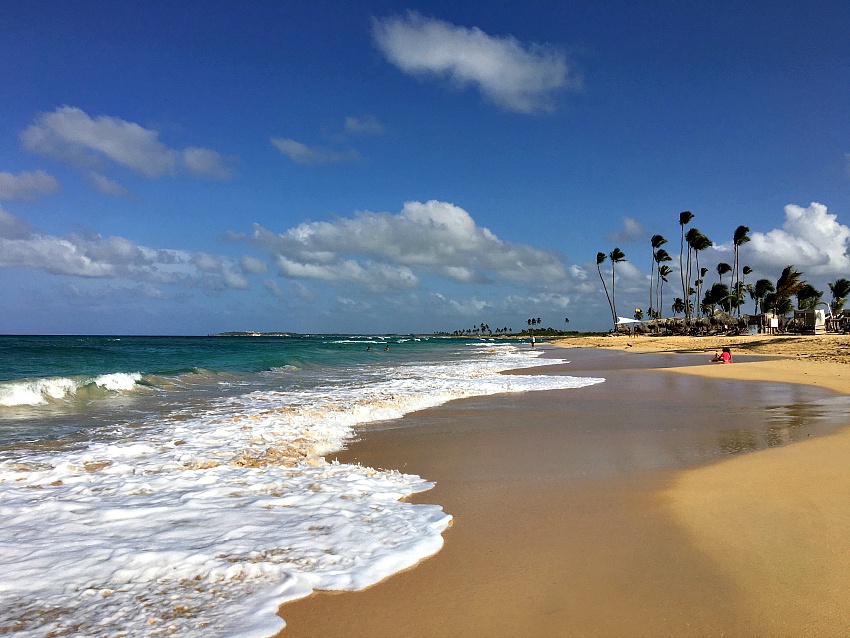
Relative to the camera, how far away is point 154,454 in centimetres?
794

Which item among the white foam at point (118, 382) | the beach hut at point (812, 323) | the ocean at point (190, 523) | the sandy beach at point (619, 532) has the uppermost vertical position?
the beach hut at point (812, 323)

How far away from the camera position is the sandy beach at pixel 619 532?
3271mm

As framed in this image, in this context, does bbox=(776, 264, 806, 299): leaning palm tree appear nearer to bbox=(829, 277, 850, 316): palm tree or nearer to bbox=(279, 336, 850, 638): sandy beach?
bbox=(829, 277, 850, 316): palm tree

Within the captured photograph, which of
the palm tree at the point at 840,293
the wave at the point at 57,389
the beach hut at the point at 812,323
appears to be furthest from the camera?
the palm tree at the point at 840,293

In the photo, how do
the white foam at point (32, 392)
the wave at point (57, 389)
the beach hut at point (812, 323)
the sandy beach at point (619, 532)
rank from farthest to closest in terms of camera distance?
the beach hut at point (812, 323)
the wave at point (57, 389)
the white foam at point (32, 392)
the sandy beach at point (619, 532)

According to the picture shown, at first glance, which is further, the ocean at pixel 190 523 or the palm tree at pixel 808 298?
the palm tree at pixel 808 298

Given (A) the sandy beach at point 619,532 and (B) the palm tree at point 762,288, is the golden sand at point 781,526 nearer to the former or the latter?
(A) the sandy beach at point 619,532

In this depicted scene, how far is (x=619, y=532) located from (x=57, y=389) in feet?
61.1

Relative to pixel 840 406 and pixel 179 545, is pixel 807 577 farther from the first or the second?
pixel 840 406

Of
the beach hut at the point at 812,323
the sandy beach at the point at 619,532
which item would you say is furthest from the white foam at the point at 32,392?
the beach hut at the point at 812,323

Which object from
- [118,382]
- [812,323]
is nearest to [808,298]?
[812,323]

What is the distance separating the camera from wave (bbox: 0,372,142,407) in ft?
51.2

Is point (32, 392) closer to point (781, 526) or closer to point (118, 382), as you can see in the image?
point (118, 382)

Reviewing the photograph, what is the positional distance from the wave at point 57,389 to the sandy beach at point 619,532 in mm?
12069
